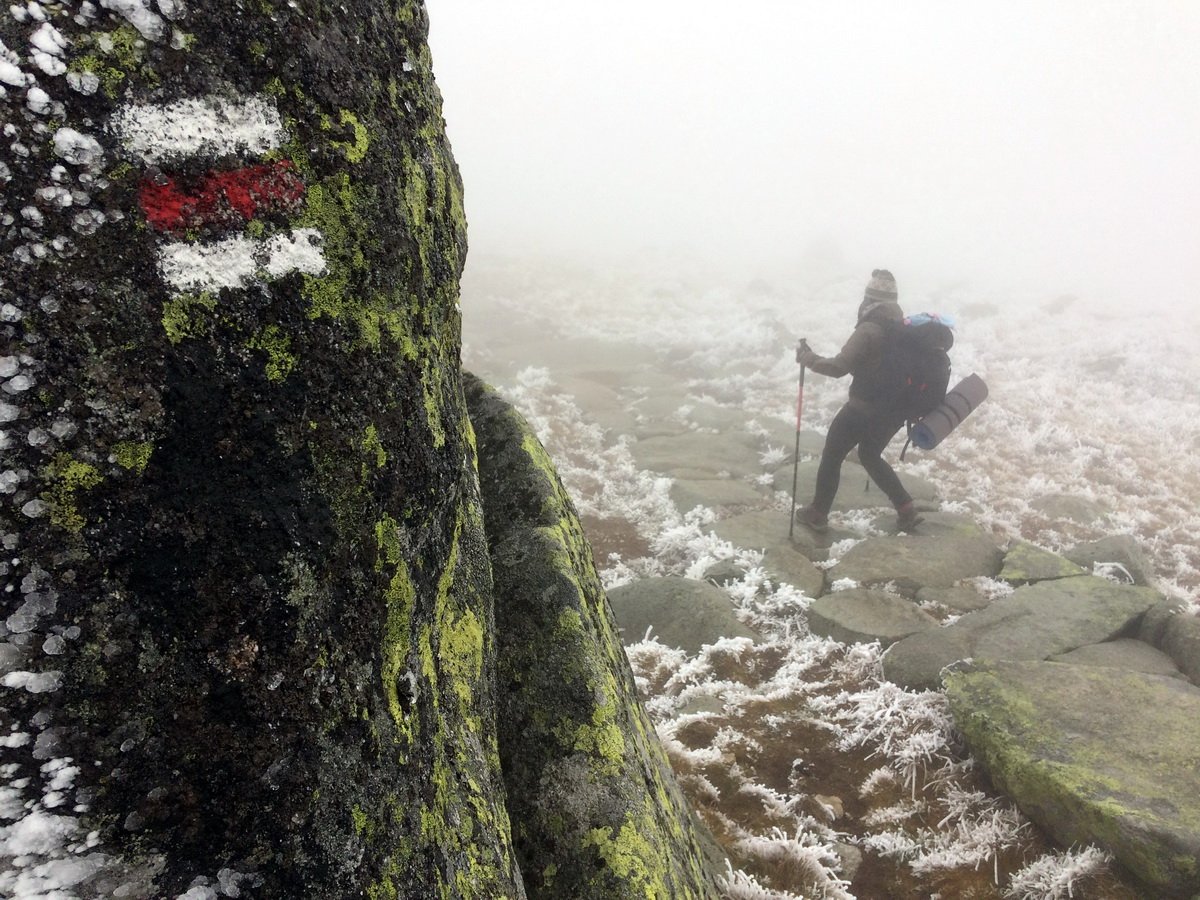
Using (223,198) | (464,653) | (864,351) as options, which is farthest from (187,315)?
(864,351)

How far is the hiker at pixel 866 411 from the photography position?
35.1 feet

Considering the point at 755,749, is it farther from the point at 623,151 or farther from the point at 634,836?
the point at 623,151

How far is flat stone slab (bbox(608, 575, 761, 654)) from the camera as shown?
8.44m

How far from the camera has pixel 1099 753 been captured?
17.6ft

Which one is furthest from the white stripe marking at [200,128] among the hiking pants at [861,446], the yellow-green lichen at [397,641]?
the hiking pants at [861,446]

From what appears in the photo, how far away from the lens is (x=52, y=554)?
56.4 inches

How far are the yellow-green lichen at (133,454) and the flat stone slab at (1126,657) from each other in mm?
8832

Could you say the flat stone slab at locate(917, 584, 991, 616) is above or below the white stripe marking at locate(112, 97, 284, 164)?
below

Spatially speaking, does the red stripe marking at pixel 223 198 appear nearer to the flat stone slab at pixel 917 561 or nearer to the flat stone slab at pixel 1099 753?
the flat stone slab at pixel 1099 753

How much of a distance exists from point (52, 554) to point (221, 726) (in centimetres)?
58

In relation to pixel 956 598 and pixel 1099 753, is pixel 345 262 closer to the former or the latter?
pixel 1099 753

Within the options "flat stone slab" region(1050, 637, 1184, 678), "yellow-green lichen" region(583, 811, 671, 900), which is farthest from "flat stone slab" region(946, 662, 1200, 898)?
"yellow-green lichen" region(583, 811, 671, 900)

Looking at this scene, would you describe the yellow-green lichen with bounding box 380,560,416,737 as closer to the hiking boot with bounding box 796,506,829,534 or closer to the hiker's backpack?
the hiker's backpack

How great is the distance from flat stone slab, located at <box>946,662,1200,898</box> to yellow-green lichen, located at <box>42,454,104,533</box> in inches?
256
